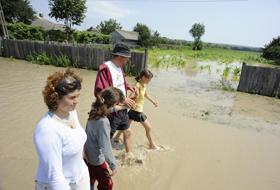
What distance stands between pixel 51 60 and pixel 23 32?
53.5ft

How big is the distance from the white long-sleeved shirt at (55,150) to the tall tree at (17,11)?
4448 cm

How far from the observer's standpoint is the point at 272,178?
12.8 feet

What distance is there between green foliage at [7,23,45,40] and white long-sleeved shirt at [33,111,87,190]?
2792 centimetres

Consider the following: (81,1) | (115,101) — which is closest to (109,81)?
(115,101)

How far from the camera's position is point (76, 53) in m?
12.9

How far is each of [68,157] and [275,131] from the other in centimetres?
609

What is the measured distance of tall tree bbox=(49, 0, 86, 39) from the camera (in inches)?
1321

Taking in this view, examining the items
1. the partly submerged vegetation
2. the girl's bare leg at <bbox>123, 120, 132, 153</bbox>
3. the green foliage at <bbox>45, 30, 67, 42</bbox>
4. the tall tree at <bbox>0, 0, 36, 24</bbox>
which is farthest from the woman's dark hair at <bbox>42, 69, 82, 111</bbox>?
the tall tree at <bbox>0, 0, 36, 24</bbox>

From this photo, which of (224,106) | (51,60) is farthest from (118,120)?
(51,60)

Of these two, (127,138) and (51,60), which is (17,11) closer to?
(51,60)

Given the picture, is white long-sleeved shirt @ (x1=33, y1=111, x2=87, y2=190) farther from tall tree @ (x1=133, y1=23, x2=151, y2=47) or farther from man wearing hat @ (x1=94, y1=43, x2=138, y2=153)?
tall tree @ (x1=133, y1=23, x2=151, y2=47)

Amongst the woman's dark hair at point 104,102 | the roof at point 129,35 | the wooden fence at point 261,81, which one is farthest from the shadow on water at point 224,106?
the roof at point 129,35

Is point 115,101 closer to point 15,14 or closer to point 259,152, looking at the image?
point 259,152

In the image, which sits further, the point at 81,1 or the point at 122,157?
the point at 81,1
